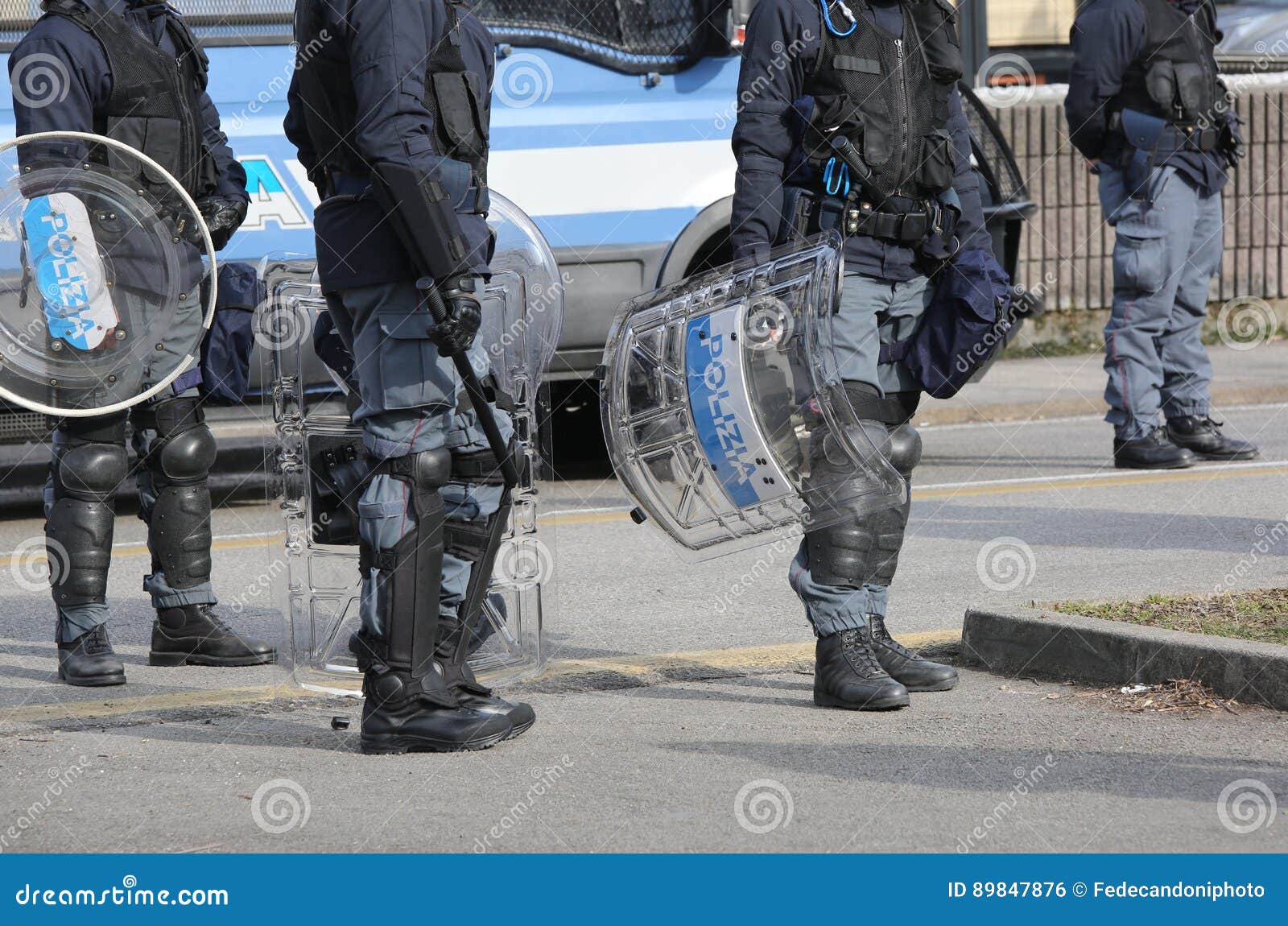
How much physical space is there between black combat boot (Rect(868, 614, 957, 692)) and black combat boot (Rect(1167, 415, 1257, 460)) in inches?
166

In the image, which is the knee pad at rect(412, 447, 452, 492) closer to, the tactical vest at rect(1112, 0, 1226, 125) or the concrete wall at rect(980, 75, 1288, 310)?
the tactical vest at rect(1112, 0, 1226, 125)

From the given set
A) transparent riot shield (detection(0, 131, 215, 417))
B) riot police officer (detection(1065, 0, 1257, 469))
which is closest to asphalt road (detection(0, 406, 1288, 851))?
transparent riot shield (detection(0, 131, 215, 417))

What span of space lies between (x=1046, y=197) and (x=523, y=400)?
8.18 m

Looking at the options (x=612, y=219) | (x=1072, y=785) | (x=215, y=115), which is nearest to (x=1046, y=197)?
(x=612, y=219)

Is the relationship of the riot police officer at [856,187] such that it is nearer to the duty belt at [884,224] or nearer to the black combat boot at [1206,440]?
the duty belt at [884,224]

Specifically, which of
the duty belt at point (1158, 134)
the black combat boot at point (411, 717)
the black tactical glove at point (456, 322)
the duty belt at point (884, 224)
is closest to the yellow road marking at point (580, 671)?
the black combat boot at point (411, 717)

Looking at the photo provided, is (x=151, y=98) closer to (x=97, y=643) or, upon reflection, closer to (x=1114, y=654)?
(x=97, y=643)

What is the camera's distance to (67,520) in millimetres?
5066

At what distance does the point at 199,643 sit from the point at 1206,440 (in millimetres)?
5100

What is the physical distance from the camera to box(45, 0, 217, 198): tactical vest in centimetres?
505

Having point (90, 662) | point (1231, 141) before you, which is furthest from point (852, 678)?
point (1231, 141)

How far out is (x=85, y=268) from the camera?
5031 mm

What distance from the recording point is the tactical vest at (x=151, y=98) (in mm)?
5055

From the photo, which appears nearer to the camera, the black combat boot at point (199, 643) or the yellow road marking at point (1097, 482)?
the black combat boot at point (199, 643)
